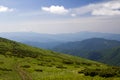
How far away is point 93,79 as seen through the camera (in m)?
45.8

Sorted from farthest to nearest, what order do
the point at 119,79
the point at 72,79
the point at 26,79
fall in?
the point at 26,79 → the point at 72,79 → the point at 119,79

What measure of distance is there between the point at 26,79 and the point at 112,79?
1819 centimetres

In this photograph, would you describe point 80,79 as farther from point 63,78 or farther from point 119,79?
point 119,79

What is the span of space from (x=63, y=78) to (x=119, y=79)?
38.0 ft

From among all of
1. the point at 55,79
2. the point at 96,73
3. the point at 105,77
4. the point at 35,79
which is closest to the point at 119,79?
the point at 105,77

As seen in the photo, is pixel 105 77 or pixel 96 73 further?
pixel 96 73

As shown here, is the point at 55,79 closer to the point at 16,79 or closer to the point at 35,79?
the point at 35,79

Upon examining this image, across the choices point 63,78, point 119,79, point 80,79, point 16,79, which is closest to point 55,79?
point 63,78

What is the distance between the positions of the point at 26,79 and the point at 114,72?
19.3 metres

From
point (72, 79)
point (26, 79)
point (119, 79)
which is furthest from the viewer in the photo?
point (26, 79)

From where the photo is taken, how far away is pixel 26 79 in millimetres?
50719

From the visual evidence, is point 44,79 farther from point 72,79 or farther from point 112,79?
point 112,79

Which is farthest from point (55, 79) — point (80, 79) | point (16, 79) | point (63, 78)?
point (16, 79)

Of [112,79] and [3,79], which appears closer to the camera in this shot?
[112,79]
